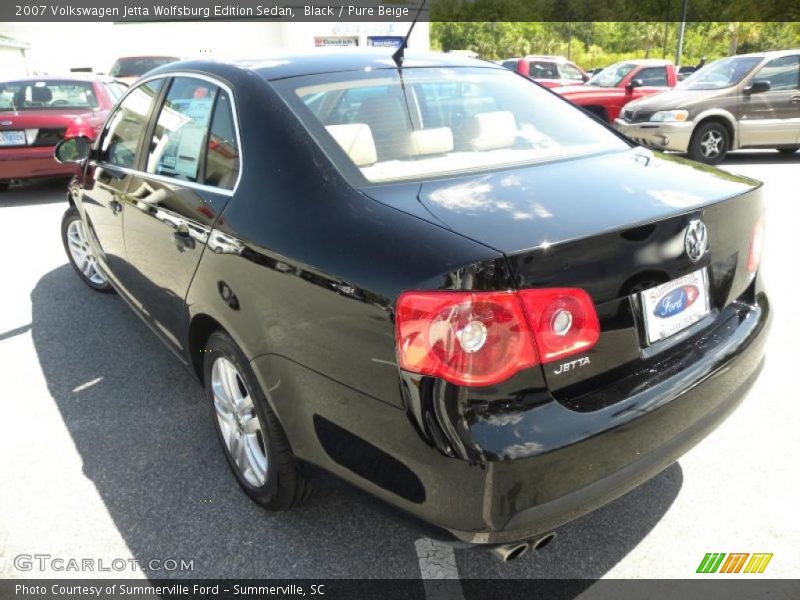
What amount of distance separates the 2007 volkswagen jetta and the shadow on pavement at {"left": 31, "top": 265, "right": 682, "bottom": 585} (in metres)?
0.15

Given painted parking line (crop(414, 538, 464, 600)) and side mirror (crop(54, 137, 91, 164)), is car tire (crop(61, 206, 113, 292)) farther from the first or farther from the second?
painted parking line (crop(414, 538, 464, 600))

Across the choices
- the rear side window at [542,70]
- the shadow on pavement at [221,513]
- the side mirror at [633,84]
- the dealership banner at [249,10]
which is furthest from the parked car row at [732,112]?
the dealership banner at [249,10]

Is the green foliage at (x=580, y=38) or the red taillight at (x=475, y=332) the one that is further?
the green foliage at (x=580, y=38)

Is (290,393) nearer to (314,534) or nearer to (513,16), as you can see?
(314,534)

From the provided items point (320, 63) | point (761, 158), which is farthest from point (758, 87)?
point (320, 63)

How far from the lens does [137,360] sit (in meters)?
3.77

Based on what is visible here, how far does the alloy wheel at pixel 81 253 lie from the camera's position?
4746 mm

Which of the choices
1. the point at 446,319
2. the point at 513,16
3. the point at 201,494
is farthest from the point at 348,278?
the point at 513,16

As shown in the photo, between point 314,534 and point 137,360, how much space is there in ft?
6.32

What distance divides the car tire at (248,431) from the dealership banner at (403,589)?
0.32m

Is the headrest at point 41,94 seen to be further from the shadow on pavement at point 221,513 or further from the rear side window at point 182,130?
the rear side window at point 182,130

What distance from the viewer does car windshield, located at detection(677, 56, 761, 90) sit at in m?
9.81

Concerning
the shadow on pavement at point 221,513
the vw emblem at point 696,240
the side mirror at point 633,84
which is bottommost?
the shadow on pavement at point 221,513

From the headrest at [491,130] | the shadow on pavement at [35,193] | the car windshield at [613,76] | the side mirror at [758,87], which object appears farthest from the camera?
the car windshield at [613,76]
